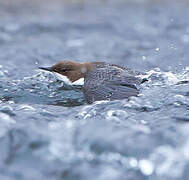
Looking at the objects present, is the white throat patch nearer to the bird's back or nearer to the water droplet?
the bird's back

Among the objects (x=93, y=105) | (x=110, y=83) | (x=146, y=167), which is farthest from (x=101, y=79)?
(x=146, y=167)

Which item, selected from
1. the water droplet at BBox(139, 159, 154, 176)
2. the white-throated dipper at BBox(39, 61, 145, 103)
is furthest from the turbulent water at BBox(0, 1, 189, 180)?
the white-throated dipper at BBox(39, 61, 145, 103)

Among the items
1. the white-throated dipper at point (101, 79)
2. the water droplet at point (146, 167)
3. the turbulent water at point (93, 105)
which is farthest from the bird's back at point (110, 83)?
the water droplet at point (146, 167)

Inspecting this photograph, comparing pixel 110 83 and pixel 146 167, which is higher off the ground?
pixel 110 83

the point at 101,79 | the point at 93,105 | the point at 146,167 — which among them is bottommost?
the point at 146,167

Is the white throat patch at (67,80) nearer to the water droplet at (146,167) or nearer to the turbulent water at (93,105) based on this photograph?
the turbulent water at (93,105)

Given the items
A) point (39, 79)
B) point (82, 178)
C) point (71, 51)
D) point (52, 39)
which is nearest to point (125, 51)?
point (71, 51)

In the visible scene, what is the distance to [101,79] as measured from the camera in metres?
5.03

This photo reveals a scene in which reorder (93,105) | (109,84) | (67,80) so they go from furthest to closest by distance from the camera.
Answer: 1. (67,80)
2. (109,84)
3. (93,105)

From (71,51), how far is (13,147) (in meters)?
3.46

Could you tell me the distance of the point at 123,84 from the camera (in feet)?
16.1

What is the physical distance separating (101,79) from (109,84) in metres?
0.14

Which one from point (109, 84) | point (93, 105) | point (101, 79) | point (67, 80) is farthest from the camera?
point (67, 80)

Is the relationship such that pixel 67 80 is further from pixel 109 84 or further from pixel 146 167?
pixel 146 167
